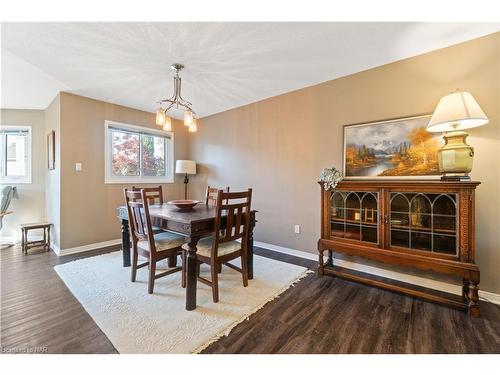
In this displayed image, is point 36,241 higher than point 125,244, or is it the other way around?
point 125,244

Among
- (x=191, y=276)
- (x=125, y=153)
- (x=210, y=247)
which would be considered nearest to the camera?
(x=191, y=276)

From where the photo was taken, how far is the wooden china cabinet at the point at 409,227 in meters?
1.75

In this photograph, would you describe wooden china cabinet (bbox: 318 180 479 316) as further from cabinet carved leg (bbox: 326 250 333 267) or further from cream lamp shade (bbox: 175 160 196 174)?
cream lamp shade (bbox: 175 160 196 174)

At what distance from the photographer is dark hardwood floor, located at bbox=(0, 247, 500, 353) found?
1.41 m

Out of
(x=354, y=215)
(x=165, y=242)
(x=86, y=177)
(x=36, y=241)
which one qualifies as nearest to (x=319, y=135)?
(x=354, y=215)

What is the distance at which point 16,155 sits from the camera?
389cm

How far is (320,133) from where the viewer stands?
9.52 ft

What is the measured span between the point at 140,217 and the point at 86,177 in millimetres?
2027

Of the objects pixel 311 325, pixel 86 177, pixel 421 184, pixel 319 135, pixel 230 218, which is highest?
pixel 319 135

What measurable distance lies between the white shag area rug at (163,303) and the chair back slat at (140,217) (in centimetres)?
47

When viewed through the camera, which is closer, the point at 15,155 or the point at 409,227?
the point at 409,227

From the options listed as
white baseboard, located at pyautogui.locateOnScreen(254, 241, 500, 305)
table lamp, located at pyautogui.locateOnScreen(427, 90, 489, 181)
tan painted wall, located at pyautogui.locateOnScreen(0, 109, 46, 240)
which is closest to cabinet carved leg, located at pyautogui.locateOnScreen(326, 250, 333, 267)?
white baseboard, located at pyautogui.locateOnScreen(254, 241, 500, 305)

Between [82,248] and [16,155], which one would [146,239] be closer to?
[82,248]

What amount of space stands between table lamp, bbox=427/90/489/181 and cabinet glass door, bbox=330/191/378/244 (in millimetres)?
606
